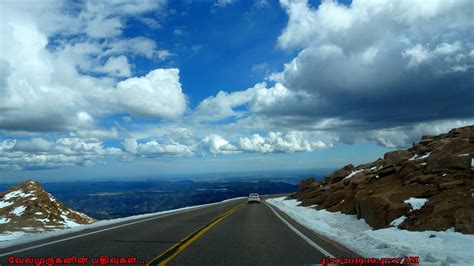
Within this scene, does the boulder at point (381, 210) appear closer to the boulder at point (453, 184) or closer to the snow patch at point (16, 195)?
the boulder at point (453, 184)

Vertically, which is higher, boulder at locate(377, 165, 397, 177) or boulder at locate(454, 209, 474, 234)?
boulder at locate(377, 165, 397, 177)

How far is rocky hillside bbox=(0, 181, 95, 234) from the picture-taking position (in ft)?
65.7

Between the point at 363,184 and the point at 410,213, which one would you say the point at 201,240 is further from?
the point at 363,184

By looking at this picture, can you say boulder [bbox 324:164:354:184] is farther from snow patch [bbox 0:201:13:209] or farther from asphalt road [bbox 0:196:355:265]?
snow patch [bbox 0:201:13:209]

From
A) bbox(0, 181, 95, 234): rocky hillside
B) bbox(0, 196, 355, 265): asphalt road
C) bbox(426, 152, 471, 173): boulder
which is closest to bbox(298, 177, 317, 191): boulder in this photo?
bbox(0, 181, 95, 234): rocky hillside

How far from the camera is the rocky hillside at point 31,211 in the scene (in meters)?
20.0

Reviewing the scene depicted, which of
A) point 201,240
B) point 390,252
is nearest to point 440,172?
point 390,252

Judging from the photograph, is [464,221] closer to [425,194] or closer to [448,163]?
[425,194]

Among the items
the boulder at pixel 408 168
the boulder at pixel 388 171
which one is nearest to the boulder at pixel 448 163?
the boulder at pixel 408 168

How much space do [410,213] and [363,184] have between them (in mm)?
10558

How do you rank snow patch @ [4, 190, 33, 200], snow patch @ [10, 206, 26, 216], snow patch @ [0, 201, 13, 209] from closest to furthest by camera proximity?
snow patch @ [10, 206, 26, 216], snow patch @ [0, 201, 13, 209], snow patch @ [4, 190, 33, 200]

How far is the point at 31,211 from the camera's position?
75.8ft

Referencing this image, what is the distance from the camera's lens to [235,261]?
930cm

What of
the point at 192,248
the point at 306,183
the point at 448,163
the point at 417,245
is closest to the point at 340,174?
the point at 306,183
